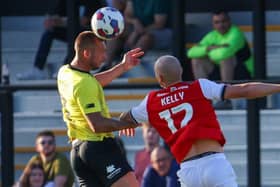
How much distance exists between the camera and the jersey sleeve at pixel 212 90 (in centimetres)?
785

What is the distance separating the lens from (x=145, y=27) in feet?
42.9

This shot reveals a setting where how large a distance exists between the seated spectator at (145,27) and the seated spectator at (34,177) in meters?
2.20

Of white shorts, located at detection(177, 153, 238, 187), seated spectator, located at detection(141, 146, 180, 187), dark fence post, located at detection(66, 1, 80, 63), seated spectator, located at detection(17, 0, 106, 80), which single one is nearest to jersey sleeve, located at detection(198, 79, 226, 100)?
white shorts, located at detection(177, 153, 238, 187)

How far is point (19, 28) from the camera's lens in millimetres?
14711

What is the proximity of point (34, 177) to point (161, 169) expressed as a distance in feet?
4.03

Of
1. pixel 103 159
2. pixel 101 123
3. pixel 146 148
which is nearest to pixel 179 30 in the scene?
pixel 146 148

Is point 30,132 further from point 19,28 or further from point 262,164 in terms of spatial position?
point 19,28

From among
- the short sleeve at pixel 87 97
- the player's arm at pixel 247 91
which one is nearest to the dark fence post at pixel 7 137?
the short sleeve at pixel 87 97

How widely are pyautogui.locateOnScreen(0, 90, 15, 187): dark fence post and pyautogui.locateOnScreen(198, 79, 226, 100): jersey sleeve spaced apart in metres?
3.67

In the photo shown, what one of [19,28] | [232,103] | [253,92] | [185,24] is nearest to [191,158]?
[253,92]

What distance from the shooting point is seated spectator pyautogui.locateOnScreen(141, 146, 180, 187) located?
10.6 metres

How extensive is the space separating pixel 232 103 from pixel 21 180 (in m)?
2.13

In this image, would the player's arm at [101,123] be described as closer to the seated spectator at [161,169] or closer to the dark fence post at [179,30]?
the seated spectator at [161,169]

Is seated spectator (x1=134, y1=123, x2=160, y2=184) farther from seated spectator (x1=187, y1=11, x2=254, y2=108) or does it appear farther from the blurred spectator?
the blurred spectator
